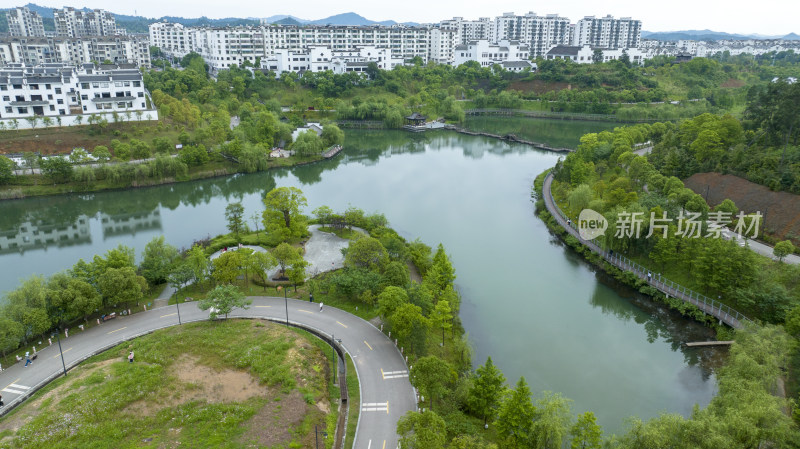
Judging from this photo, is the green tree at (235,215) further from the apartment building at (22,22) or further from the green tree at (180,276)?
the apartment building at (22,22)

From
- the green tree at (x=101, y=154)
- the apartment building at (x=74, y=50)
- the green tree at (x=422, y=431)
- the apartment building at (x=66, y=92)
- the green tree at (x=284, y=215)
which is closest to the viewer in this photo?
the green tree at (x=422, y=431)

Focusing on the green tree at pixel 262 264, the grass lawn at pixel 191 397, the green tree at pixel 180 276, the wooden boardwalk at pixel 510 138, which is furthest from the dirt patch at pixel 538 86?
the grass lawn at pixel 191 397

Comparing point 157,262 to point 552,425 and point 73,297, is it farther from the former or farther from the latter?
point 552,425

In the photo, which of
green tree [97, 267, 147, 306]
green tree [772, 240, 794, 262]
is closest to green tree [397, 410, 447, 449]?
green tree [97, 267, 147, 306]

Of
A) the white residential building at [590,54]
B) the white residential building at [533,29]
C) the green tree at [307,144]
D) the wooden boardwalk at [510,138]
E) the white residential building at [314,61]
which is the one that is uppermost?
the white residential building at [533,29]

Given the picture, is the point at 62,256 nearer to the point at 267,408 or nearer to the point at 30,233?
the point at 30,233

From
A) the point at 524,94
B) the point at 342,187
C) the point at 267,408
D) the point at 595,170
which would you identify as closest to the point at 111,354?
the point at 267,408

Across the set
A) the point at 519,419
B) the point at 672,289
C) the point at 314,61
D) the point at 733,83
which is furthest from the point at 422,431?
the point at 733,83
